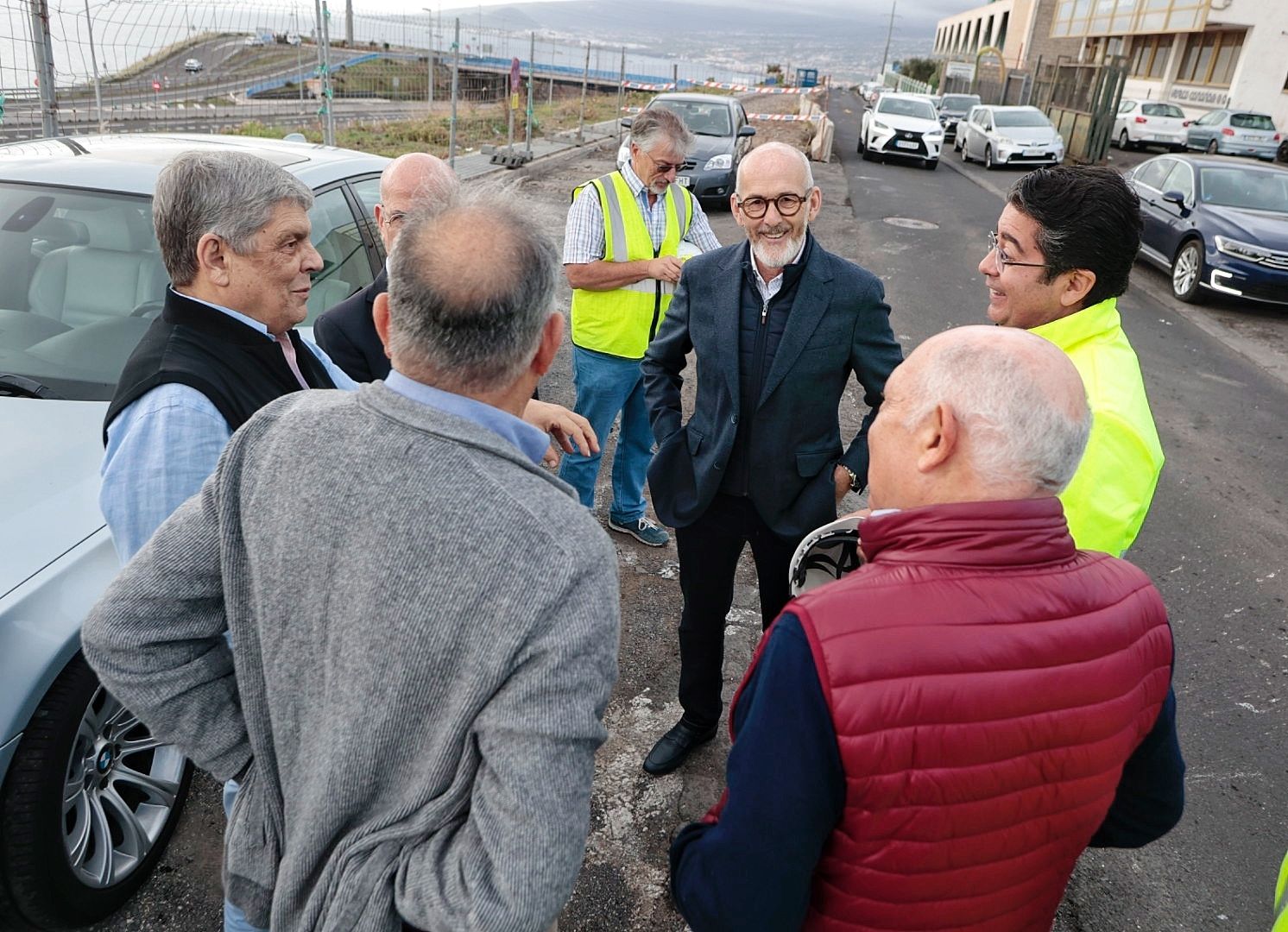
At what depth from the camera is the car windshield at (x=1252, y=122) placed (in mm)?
26109

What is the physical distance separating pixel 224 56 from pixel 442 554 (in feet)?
89.0

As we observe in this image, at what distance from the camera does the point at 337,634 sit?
3.75 ft

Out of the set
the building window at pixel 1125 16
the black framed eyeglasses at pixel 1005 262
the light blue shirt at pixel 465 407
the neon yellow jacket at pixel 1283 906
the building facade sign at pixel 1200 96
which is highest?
the building window at pixel 1125 16

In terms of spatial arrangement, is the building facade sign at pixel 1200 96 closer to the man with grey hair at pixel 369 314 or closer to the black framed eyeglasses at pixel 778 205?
the black framed eyeglasses at pixel 778 205

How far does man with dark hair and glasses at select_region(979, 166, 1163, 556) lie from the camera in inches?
72.6

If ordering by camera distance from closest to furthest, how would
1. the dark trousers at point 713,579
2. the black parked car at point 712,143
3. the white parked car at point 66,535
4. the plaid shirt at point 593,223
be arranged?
the white parked car at point 66,535 < the dark trousers at point 713,579 < the plaid shirt at point 593,223 < the black parked car at point 712,143

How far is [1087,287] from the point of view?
7.11 ft

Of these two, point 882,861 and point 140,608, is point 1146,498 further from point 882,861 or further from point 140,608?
point 140,608

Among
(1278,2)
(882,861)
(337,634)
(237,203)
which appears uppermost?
(1278,2)

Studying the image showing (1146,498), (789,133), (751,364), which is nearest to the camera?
(1146,498)

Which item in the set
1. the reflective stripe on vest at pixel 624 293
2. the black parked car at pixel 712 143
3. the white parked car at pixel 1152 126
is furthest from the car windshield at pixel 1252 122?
the reflective stripe on vest at pixel 624 293

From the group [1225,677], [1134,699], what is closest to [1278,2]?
[1225,677]

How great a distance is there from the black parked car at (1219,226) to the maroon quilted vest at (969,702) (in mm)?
10452

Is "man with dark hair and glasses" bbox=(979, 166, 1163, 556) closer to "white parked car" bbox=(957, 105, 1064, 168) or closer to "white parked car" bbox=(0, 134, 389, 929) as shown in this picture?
"white parked car" bbox=(0, 134, 389, 929)
